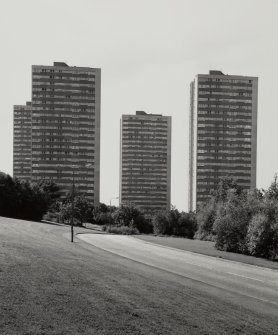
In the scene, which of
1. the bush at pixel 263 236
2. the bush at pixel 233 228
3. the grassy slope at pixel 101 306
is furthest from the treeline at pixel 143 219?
the grassy slope at pixel 101 306

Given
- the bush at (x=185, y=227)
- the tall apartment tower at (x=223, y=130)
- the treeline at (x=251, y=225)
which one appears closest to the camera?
the treeline at (x=251, y=225)

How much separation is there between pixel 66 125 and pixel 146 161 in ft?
135

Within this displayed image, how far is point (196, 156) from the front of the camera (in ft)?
428

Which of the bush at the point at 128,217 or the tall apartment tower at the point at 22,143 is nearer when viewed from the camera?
the bush at the point at 128,217

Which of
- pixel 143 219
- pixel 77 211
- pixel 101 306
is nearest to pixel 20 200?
pixel 77 211

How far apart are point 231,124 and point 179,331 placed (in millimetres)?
128652

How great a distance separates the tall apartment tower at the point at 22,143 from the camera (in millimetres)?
153500

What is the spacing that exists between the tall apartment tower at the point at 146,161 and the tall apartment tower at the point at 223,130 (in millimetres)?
23525

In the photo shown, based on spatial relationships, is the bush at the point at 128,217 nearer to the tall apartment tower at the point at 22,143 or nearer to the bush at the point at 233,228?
the bush at the point at 233,228

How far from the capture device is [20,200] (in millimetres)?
72562

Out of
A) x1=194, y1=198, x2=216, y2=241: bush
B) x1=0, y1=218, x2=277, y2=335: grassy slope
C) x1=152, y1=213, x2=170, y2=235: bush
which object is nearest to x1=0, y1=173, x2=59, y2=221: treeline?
x1=152, y1=213, x2=170, y2=235: bush

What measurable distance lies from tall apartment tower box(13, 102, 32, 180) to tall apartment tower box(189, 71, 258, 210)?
208 feet

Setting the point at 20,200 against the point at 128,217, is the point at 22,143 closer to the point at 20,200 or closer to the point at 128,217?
the point at 128,217

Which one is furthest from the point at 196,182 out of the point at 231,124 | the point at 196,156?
the point at 231,124
